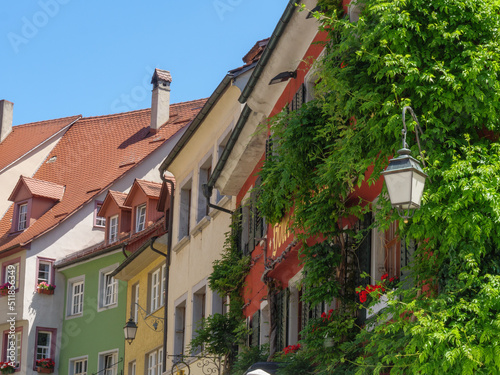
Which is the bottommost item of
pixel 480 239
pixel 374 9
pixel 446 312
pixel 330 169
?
pixel 446 312

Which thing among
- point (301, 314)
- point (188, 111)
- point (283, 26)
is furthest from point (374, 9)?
point (188, 111)

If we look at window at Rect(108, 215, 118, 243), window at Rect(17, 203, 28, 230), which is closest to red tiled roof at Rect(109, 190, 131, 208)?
window at Rect(108, 215, 118, 243)

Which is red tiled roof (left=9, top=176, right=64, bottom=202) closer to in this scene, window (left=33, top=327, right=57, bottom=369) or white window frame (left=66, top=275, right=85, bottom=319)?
white window frame (left=66, top=275, right=85, bottom=319)

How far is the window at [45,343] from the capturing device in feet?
107

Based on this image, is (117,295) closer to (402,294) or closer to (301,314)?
(301,314)

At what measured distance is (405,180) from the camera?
8.29 m

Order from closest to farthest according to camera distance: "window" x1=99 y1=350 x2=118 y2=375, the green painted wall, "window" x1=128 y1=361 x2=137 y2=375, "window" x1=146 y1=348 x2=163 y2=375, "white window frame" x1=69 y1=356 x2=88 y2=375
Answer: "window" x1=146 y1=348 x2=163 y2=375 → "window" x1=128 y1=361 x2=137 y2=375 → "window" x1=99 y1=350 x2=118 y2=375 → the green painted wall → "white window frame" x1=69 y1=356 x2=88 y2=375

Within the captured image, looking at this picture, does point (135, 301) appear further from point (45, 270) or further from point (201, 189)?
point (201, 189)

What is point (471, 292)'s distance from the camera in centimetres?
857

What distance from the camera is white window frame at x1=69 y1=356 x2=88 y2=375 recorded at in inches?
1233

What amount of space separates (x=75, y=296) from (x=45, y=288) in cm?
101

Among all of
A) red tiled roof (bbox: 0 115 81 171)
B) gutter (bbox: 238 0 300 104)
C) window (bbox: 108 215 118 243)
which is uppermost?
red tiled roof (bbox: 0 115 81 171)

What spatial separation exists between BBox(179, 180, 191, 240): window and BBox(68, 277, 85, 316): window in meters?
10.3

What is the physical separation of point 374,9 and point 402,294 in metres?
2.74
